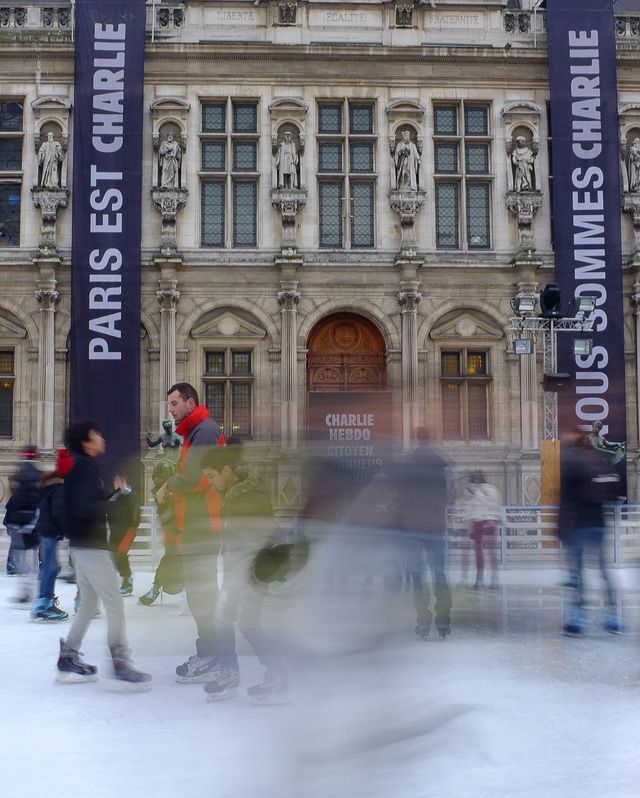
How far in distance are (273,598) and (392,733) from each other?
131 cm

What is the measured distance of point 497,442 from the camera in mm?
21781

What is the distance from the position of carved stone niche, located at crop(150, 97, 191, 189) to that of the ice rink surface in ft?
50.9

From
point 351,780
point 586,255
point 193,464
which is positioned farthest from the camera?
point 586,255

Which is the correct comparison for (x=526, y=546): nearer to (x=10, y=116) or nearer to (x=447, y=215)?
(x=447, y=215)

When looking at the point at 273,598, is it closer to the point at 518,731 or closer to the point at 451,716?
the point at 451,716

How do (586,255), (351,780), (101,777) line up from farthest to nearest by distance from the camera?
(586,255) < (101,777) < (351,780)

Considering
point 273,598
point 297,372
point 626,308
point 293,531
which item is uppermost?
point 626,308

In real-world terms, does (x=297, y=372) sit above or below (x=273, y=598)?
above

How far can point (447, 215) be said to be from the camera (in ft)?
74.7

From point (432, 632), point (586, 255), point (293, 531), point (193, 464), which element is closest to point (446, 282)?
point (586, 255)

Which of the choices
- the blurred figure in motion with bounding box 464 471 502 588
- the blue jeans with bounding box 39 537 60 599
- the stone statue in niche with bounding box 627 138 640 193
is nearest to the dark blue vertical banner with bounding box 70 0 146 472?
the blurred figure in motion with bounding box 464 471 502 588

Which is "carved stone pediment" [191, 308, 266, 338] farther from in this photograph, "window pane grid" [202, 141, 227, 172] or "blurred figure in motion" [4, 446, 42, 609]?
"blurred figure in motion" [4, 446, 42, 609]

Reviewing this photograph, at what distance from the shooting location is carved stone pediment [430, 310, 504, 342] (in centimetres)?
2234

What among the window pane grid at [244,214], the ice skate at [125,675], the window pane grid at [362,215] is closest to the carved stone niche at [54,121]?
the window pane grid at [244,214]
